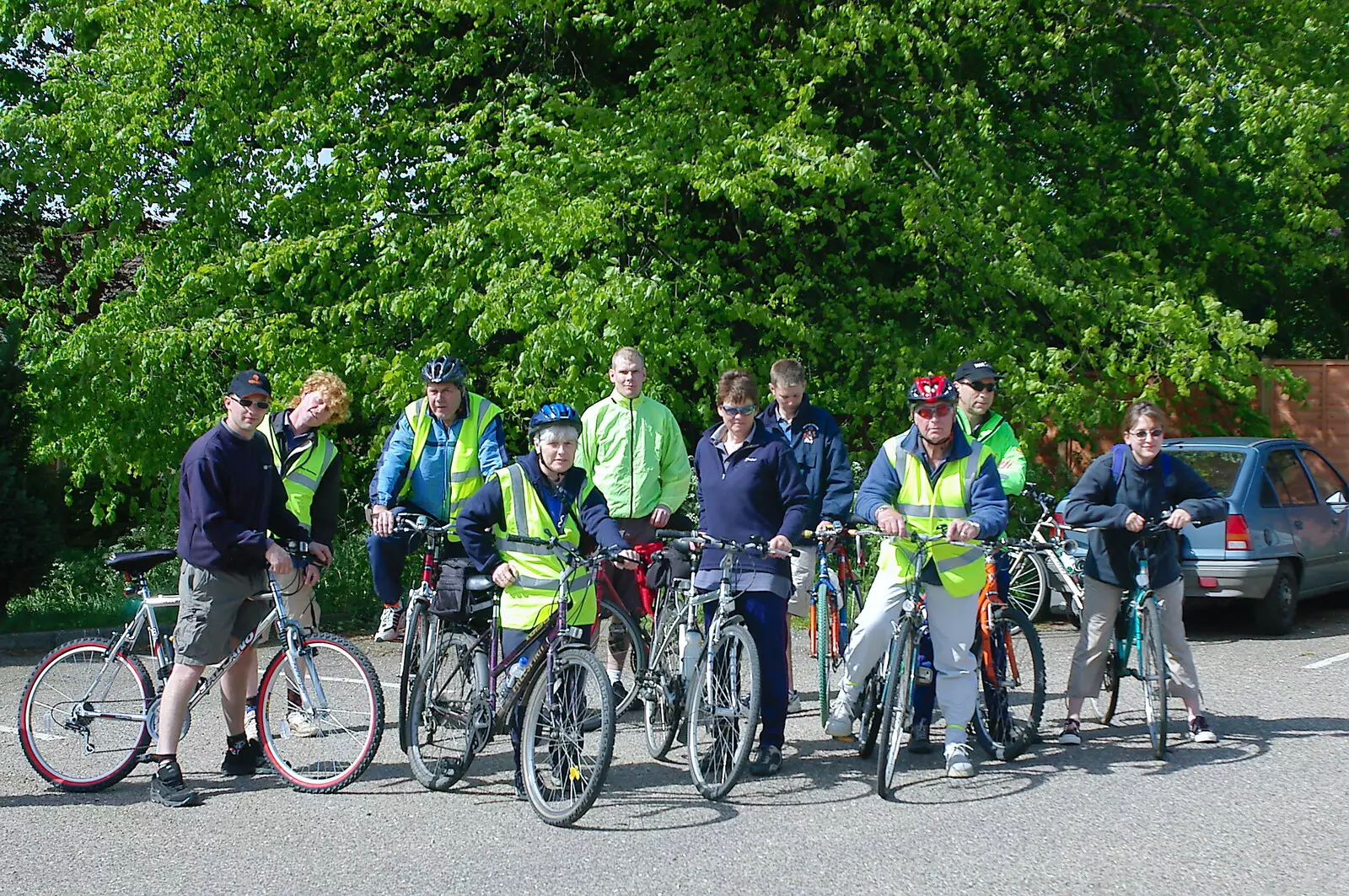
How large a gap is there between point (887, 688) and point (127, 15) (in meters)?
9.13

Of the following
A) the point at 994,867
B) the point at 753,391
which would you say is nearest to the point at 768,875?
the point at 994,867

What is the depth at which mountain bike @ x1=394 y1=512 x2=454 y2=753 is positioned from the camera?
21.2ft

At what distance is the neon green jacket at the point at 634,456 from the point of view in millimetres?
7852

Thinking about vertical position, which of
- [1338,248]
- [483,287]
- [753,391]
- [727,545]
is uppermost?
[1338,248]

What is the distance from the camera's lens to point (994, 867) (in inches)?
200

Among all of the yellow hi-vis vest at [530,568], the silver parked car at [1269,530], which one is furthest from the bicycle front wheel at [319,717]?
the silver parked car at [1269,530]

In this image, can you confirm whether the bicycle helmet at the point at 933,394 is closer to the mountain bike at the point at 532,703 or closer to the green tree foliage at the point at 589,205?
the mountain bike at the point at 532,703

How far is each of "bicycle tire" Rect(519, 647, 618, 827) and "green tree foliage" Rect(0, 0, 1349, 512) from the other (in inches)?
198

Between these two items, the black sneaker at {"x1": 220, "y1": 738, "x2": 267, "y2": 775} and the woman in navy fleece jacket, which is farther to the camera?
the black sneaker at {"x1": 220, "y1": 738, "x2": 267, "y2": 775}

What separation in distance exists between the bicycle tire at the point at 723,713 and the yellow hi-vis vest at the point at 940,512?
939 millimetres

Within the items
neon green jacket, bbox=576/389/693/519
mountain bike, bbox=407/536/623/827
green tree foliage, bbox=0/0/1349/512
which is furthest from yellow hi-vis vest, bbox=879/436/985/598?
green tree foliage, bbox=0/0/1349/512

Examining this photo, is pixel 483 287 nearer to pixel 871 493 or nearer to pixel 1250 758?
pixel 871 493

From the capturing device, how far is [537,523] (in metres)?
6.14

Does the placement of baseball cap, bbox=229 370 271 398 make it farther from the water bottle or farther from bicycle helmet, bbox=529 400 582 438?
the water bottle
